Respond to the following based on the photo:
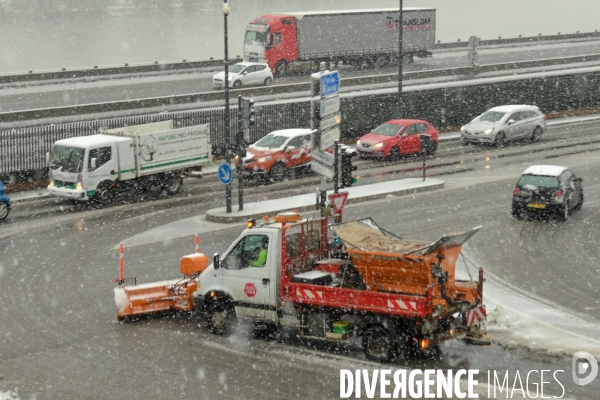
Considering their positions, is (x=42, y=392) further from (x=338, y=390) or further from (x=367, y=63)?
(x=367, y=63)

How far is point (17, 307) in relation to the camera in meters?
17.8

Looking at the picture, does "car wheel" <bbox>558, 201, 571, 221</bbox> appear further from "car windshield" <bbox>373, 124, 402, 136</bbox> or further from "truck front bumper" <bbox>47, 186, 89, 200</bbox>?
"truck front bumper" <bbox>47, 186, 89, 200</bbox>

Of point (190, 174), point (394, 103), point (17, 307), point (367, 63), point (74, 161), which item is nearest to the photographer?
point (17, 307)

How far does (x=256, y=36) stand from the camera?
57406 millimetres

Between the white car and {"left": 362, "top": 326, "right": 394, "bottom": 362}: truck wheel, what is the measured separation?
36133 millimetres

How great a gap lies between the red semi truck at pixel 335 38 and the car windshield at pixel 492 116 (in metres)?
16.7

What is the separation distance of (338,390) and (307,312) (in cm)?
197

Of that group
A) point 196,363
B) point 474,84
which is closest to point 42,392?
point 196,363

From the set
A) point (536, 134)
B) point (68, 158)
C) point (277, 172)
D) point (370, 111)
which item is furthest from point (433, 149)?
point (68, 158)

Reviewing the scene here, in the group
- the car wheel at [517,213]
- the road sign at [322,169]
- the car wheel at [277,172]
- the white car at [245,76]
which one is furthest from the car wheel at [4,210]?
the white car at [245,76]

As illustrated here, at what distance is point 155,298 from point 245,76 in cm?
3423

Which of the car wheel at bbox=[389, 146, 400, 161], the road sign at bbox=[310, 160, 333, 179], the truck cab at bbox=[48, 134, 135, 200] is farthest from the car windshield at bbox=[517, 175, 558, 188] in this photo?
the truck cab at bbox=[48, 134, 135, 200]

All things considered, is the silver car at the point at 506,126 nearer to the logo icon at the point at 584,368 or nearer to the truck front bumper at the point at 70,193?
the truck front bumper at the point at 70,193

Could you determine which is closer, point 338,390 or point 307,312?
point 338,390
